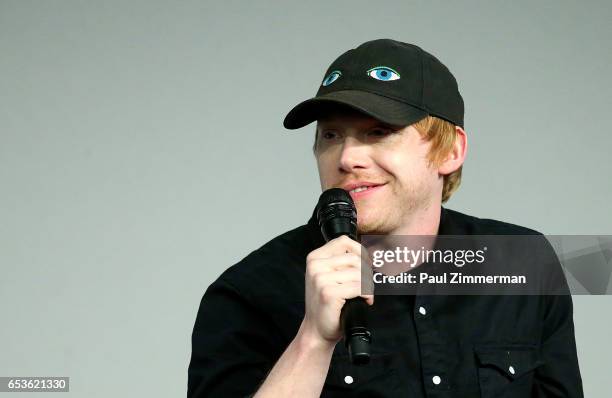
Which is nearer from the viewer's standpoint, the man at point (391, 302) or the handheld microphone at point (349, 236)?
the handheld microphone at point (349, 236)

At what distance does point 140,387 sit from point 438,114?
1639 millimetres

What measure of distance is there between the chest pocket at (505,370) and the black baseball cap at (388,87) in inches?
19.9

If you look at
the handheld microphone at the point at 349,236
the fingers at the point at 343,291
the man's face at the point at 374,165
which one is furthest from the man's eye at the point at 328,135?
the fingers at the point at 343,291

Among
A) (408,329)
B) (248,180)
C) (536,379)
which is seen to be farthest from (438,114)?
(248,180)

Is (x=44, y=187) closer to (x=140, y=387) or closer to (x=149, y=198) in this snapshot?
(x=149, y=198)

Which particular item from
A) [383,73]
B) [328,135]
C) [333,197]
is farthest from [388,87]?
[333,197]

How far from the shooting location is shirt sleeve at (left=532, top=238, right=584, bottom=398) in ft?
6.08

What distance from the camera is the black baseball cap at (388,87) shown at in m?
1.74

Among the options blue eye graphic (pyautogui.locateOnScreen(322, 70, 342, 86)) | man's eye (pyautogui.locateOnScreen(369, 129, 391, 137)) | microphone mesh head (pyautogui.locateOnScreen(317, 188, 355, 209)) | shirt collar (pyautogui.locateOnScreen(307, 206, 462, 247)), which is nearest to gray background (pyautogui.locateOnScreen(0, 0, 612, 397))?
shirt collar (pyautogui.locateOnScreen(307, 206, 462, 247))

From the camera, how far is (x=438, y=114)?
1832 millimetres

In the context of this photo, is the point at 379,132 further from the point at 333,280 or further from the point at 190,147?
the point at 190,147

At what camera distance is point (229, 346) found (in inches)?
64.8

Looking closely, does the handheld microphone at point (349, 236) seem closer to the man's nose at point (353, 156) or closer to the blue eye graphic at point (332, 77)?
the man's nose at point (353, 156)

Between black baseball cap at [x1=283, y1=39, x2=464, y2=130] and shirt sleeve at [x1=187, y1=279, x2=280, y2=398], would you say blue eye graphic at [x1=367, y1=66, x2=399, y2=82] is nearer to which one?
black baseball cap at [x1=283, y1=39, x2=464, y2=130]
